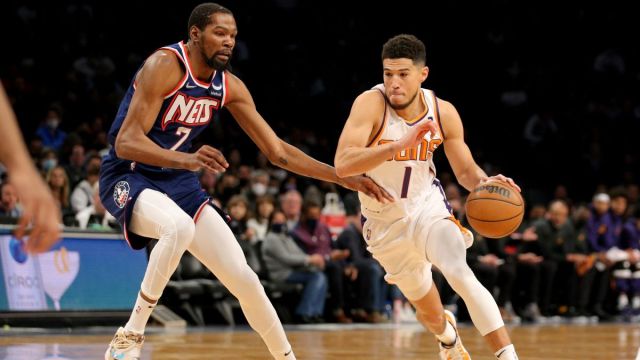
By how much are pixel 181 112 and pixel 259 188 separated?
7335mm

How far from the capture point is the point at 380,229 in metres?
6.02

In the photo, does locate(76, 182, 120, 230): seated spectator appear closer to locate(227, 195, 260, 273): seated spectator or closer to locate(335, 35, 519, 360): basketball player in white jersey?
locate(227, 195, 260, 273): seated spectator

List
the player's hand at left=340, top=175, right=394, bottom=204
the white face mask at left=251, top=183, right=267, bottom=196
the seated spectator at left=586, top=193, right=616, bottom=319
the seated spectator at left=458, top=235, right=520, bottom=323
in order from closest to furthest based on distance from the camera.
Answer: the player's hand at left=340, top=175, right=394, bottom=204 → the white face mask at left=251, top=183, right=267, bottom=196 → the seated spectator at left=458, top=235, right=520, bottom=323 → the seated spectator at left=586, top=193, right=616, bottom=319

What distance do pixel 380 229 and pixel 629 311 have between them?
9.80 meters

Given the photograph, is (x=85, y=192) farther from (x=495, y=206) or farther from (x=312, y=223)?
(x=495, y=206)

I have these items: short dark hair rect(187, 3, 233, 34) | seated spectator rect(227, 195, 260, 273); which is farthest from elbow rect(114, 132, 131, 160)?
seated spectator rect(227, 195, 260, 273)

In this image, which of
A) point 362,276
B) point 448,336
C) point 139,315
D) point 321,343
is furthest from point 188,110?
point 362,276

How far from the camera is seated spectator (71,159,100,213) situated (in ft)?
35.4

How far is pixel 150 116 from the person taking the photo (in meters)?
5.62

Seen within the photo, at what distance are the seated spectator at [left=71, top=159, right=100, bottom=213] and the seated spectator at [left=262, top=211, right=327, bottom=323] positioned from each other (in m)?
1.98

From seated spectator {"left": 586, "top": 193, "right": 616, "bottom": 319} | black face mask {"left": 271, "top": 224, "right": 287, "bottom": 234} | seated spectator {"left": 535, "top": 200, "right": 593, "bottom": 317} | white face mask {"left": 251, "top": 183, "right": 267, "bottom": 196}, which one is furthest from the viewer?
seated spectator {"left": 586, "top": 193, "right": 616, "bottom": 319}

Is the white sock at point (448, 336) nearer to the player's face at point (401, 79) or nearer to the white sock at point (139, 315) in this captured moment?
the player's face at point (401, 79)

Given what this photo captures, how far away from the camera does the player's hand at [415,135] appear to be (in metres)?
5.34

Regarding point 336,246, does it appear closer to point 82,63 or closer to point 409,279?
point 82,63
